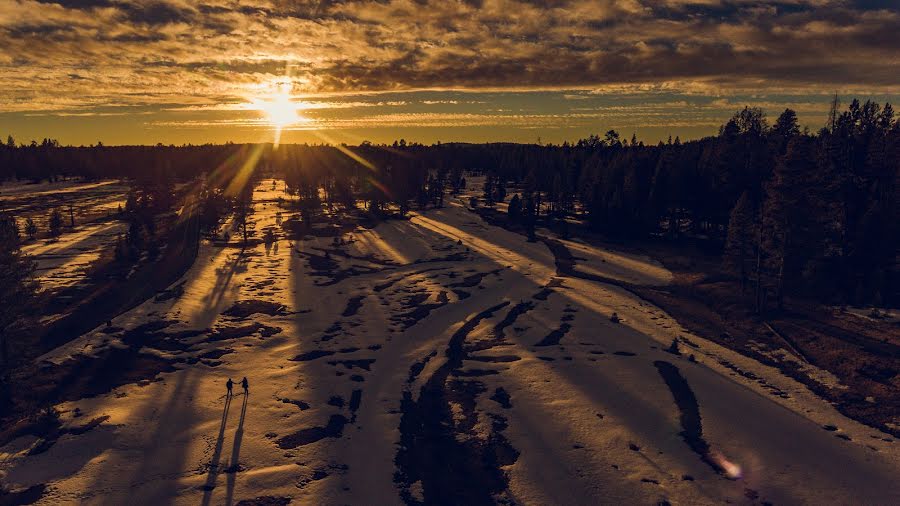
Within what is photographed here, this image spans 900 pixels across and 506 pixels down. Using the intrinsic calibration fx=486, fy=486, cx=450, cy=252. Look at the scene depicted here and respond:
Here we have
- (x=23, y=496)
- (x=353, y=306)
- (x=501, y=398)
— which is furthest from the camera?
(x=353, y=306)

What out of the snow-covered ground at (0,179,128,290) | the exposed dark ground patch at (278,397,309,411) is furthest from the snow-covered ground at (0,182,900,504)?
the snow-covered ground at (0,179,128,290)

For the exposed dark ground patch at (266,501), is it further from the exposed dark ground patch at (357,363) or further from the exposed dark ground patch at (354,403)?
the exposed dark ground patch at (357,363)

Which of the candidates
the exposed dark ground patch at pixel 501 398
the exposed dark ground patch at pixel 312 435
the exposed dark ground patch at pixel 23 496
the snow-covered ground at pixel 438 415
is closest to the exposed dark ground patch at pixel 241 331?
the snow-covered ground at pixel 438 415

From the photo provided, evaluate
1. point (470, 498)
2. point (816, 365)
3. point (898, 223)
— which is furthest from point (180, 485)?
point (898, 223)

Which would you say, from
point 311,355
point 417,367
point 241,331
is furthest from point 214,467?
point 241,331

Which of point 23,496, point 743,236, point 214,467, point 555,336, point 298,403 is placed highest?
point 743,236

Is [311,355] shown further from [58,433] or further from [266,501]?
[266,501]
